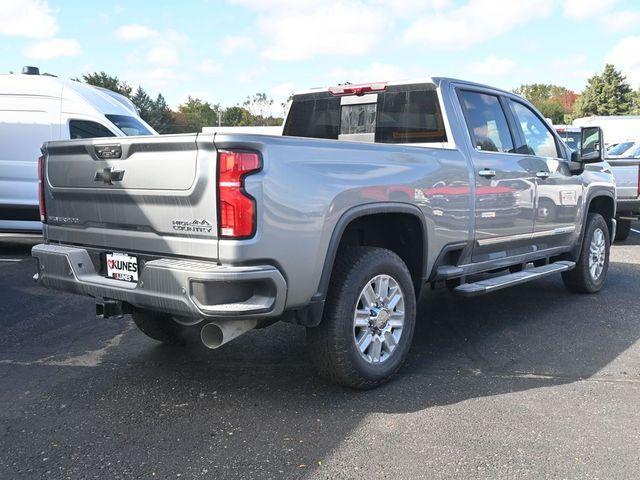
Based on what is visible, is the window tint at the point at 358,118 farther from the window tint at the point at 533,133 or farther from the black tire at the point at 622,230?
the black tire at the point at 622,230

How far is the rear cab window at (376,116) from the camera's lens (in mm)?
4727

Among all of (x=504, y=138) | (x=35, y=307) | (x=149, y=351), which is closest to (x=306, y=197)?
(x=149, y=351)

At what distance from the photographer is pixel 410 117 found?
4840 mm

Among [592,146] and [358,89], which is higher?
[358,89]

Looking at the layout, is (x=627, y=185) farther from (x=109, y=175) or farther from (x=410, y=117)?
(x=109, y=175)

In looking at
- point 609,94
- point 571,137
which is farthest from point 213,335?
point 609,94

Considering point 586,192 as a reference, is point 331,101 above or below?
above

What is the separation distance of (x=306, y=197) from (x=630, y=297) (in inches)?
183

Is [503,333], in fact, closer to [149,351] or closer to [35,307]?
[149,351]

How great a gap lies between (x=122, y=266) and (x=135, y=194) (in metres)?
0.45

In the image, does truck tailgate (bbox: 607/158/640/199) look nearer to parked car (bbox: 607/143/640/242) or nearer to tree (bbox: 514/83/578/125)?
parked car (bbox: 607/143/640/242)

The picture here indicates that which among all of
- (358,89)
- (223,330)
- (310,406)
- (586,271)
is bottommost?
(310,406)

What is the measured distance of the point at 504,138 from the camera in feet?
17.1

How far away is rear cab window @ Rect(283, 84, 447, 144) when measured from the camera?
4.73 meters
